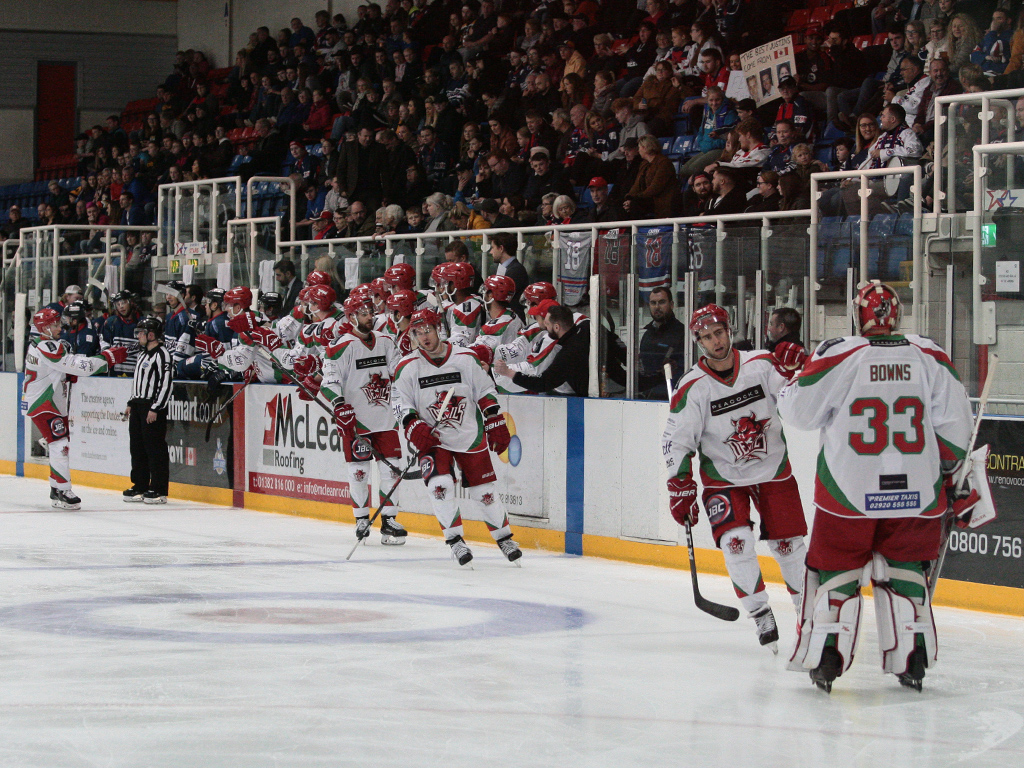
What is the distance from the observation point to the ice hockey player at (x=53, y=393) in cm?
1127

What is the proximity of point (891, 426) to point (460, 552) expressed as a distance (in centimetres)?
372

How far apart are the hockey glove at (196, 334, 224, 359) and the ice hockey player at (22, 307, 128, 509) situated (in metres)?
0.84

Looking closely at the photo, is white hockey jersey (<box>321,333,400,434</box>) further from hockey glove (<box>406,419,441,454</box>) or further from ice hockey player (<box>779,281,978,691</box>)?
ice hockey player (<box>779,281,978,691</box>)

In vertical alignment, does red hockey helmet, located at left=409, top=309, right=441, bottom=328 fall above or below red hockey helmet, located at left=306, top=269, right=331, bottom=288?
below

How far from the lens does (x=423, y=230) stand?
1230 cm

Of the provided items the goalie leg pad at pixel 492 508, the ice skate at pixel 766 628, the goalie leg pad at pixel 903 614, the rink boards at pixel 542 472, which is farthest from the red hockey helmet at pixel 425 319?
the goalie leg pad at pixel 903 614

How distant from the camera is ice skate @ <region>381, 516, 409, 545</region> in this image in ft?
30.1

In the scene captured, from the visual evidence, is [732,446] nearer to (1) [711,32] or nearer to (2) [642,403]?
(2) [642,403]

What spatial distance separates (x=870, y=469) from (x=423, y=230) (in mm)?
7963

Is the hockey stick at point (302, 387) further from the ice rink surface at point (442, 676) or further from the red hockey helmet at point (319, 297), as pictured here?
the ice rink surface at point (442, 676)

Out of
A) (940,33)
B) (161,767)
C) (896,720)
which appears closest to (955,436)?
(896,720)

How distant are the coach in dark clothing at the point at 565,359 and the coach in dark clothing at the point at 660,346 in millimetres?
476

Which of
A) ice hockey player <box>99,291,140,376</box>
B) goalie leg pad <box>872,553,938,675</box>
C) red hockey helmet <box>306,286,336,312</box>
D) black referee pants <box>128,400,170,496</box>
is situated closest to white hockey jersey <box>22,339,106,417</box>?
black referee pants <box>128,400,170,496</box>

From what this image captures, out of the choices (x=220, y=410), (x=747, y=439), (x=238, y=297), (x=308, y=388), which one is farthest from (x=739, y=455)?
(x=220, y=410)
